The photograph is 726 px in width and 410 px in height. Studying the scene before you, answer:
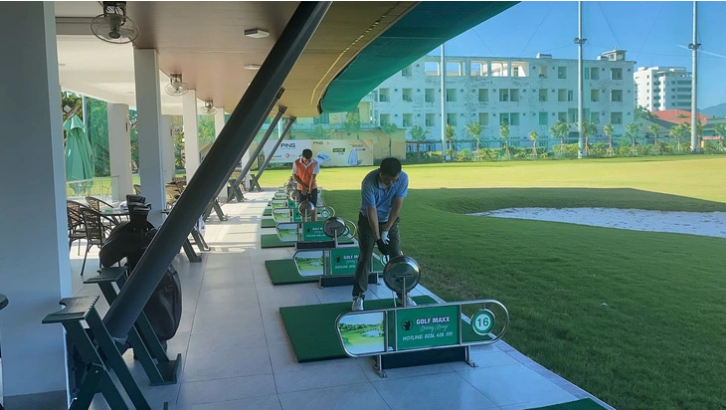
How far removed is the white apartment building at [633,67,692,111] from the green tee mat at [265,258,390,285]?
199ft

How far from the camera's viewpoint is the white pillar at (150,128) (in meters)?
6.27

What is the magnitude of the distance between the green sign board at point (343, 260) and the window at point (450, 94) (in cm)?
5191

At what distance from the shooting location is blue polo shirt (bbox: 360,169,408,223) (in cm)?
495

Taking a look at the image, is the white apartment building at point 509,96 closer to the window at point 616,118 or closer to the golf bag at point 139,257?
the window at point 616,118

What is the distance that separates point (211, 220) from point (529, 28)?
65.1m

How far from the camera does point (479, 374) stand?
3.79m

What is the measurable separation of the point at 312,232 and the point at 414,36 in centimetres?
297

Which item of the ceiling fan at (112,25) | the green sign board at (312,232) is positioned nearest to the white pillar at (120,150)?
the green sign board at (312,232)

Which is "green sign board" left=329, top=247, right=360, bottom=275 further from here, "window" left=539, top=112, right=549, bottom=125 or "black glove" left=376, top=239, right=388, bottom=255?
"window" left=539, top=112, right=549, bottom=125

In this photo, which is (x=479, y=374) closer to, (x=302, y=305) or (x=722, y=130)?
(x=302, y=305)

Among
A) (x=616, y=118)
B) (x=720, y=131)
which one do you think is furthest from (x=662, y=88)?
(x=720, y=131)

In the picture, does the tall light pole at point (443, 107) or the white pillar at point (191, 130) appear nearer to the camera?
the white pillar at point (191, 130)

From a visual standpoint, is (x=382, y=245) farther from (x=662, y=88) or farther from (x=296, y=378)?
(x=662, y=88)

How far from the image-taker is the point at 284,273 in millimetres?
6816
